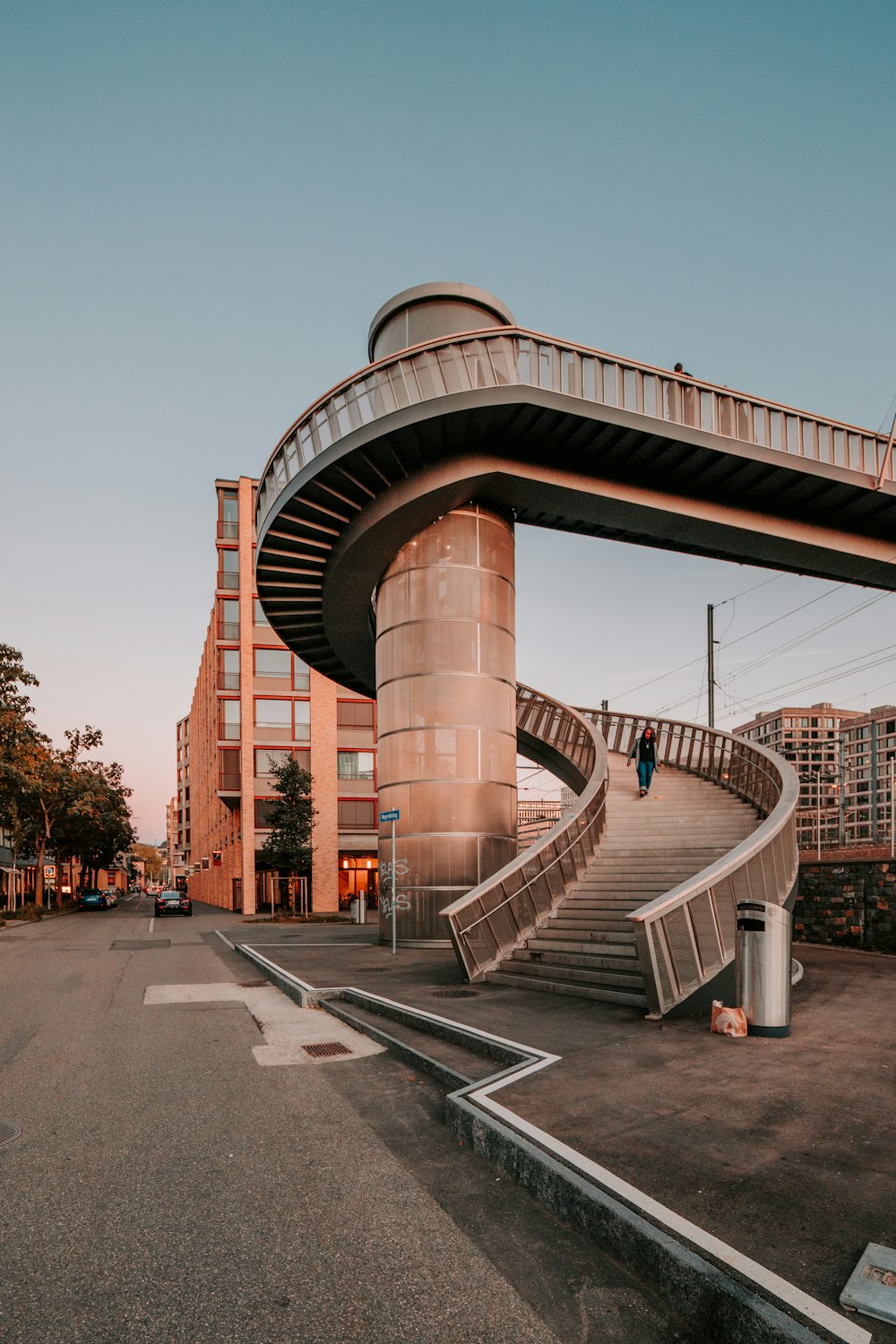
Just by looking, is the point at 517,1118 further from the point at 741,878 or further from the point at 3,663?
the point at 3,663

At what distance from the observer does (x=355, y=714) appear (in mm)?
53469

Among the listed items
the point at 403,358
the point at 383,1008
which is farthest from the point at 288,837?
the point at 383,1008

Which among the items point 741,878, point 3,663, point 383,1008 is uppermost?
point 3,663

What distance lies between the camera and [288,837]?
3991 centimetres

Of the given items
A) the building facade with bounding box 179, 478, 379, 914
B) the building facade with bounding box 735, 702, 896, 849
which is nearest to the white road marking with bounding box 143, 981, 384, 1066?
the building facade with bounding box 735, 702, 896, 849

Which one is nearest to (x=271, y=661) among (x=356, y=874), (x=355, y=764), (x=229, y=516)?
(x=355, y=764)

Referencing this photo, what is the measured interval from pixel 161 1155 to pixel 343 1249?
1.95 m

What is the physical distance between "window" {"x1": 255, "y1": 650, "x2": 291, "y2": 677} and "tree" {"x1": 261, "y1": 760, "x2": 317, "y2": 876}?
12519 mm

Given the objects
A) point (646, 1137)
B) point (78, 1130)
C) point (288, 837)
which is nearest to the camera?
point (646, 1137)

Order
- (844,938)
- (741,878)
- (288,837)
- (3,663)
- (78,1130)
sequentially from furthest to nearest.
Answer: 1. (288,837)
2. (3,663)
3. (844,938)
4. (741,878)
5. (78,1130)

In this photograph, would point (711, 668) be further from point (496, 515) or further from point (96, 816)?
point (96, 816)

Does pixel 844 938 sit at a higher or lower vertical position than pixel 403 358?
lower

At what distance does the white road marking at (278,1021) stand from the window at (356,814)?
3740 centimetres

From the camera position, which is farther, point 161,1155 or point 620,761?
point 620,761
